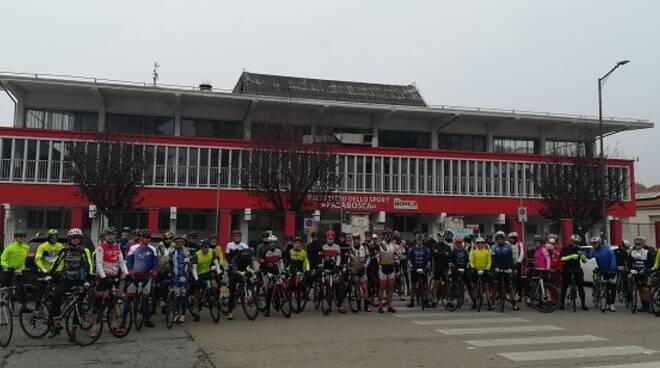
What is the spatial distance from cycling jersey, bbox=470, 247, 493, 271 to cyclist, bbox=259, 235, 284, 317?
468 cm

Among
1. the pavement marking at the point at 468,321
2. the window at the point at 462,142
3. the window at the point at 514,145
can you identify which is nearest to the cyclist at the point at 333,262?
the pavement marking at the point at 468,321

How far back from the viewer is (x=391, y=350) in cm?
866

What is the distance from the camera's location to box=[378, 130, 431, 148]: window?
1620 inches

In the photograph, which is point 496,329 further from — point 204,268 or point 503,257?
point 204,268

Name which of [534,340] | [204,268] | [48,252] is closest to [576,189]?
[534,340]

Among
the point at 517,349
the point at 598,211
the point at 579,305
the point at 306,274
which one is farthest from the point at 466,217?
the point at 517,349

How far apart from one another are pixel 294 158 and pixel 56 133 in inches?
598

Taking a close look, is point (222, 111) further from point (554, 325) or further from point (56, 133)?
point (554, 325)

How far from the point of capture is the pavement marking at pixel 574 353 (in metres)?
8.23

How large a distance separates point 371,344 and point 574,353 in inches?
123

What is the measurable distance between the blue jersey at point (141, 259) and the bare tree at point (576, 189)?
2715cm

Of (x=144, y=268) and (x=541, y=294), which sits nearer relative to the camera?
(x=144, y=268)

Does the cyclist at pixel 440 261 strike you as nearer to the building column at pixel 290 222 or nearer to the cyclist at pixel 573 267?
Answer: the cyclist at pixel 573 267

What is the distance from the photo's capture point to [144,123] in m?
37.1
